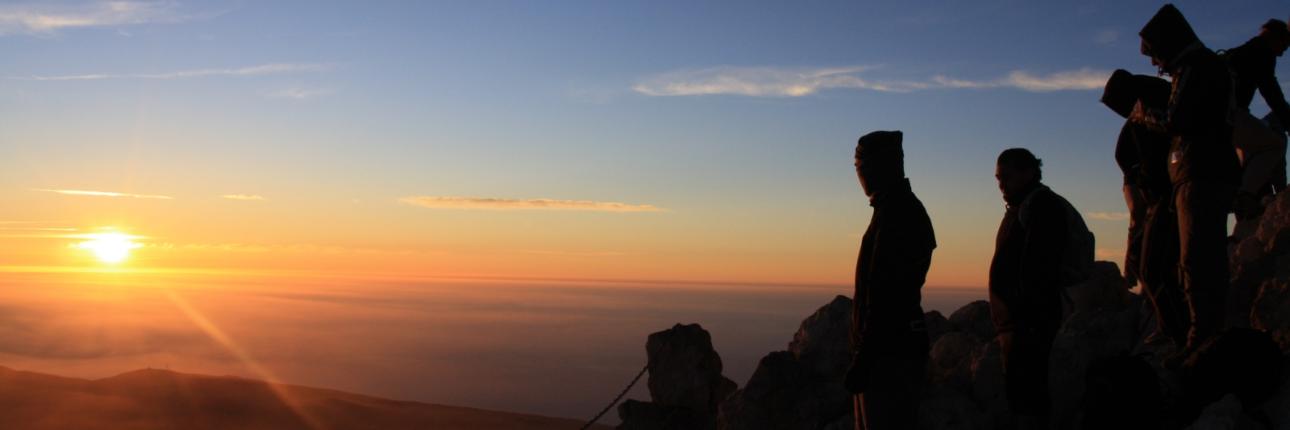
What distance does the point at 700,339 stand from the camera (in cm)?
1054

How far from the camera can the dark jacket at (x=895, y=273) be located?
15.2 feet

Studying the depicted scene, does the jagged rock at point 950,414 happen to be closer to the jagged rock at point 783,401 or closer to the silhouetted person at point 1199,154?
the jagged rock at point 783,401

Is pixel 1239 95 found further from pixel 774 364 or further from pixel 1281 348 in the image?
pixel 774 364

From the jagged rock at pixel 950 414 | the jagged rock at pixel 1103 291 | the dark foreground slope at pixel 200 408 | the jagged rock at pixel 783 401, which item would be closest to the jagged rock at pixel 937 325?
the jagged rock at pixel 1103 291

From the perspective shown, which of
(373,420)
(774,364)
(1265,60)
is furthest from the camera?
(373,420)

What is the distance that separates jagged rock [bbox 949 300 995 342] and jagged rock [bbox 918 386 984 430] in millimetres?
2016

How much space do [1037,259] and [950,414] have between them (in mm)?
2099

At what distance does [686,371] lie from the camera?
34.0ft

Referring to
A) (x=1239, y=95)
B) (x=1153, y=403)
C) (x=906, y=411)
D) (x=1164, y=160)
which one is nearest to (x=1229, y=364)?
(x=1153, y=403)

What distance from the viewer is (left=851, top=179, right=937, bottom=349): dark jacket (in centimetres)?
464

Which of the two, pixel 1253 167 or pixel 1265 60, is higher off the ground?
pixel 1265 60

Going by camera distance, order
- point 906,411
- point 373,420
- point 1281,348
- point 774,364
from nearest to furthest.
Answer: point 906,411
point 1281,348
point 774,364
point 373,420

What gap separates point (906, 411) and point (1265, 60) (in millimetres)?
4282

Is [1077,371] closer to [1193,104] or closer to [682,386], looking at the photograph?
[1193,104]
